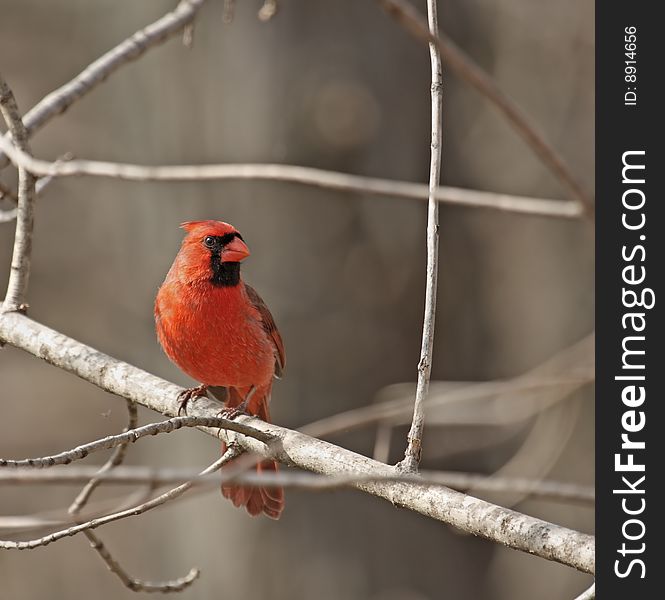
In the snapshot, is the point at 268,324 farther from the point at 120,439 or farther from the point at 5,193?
the point at 120,439

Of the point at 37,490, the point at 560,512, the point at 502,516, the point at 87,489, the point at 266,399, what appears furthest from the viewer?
the point at 37,490

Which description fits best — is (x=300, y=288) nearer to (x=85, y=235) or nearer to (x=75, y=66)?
(x=85, y=235)

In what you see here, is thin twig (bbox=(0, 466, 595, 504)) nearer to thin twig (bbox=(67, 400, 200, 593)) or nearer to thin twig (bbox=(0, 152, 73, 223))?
thin twig (bbox=(67, 400, 200, 593))

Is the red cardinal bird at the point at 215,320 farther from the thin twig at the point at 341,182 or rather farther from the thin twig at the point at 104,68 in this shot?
the thin twig at the point at 341,182

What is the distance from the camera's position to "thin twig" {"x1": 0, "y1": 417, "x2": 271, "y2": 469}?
1598 millimetres

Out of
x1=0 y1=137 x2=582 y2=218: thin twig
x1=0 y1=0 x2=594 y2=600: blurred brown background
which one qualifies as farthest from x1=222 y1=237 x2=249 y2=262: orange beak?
x1=0 y1=0 x2=594 y2=600: blurred brown background

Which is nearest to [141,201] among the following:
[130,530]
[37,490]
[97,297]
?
[97,297]

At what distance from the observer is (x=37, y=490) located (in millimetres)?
6207

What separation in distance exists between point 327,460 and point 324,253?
2847 mm

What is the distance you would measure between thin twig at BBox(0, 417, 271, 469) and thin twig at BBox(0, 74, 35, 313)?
796 mm

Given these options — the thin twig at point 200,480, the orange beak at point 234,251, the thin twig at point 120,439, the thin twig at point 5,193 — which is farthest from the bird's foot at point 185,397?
the thin twig at point 200,480

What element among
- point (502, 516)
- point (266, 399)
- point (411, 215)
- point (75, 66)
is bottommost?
point (502, 516)

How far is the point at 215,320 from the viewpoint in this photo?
9.75ft

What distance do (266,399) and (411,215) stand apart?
65.3 inches
